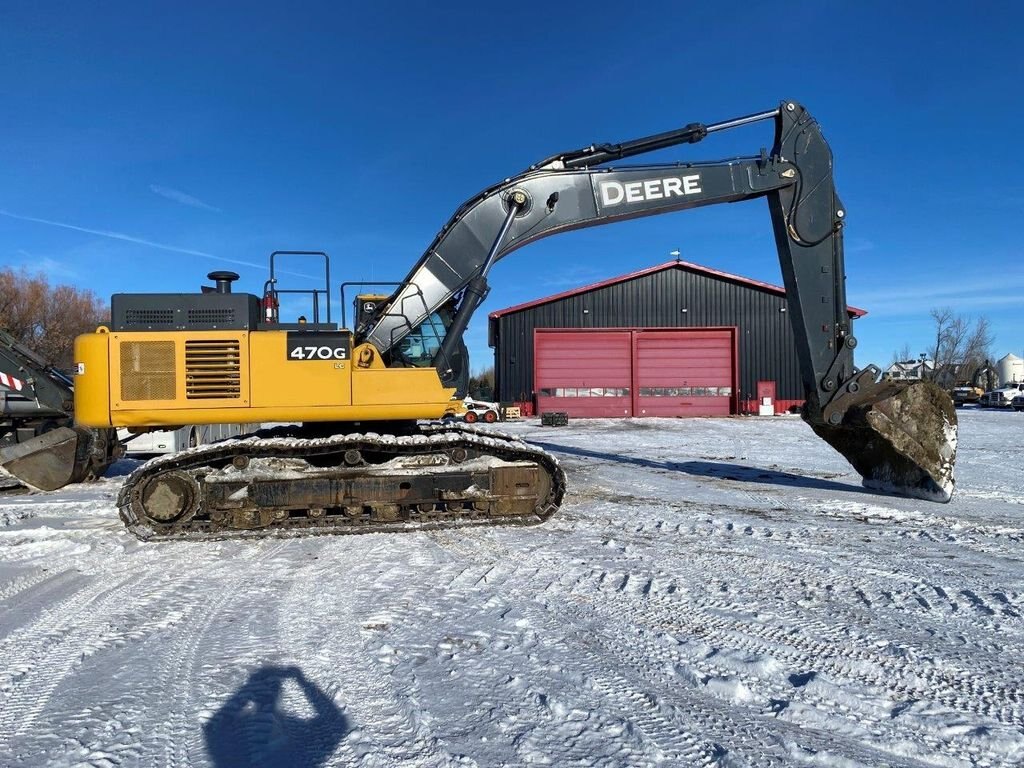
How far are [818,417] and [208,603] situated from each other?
717 cm

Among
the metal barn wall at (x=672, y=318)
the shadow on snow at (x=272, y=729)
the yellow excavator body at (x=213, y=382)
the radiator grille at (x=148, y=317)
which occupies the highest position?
the metal barn wall at (x=672, y=318)

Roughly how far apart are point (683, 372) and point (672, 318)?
252cm

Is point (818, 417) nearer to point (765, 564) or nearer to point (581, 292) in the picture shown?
point (765, 564)

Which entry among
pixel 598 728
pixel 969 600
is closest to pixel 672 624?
pixel 598 728

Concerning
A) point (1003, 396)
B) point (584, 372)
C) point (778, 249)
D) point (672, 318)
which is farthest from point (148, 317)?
point (1003, 396)

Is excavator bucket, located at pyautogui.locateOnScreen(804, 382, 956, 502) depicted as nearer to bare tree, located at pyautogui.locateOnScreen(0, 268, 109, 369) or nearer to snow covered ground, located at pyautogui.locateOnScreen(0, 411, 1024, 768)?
snow covered ground, located at pyautogui.locateOnScreen(0, 411, 1024, 768)

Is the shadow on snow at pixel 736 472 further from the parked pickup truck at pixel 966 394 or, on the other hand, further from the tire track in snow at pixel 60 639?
the parked pickup truck at pixel 966 394

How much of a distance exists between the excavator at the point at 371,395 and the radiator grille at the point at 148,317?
0.01 meters

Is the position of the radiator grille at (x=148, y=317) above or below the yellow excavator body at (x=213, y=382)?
above

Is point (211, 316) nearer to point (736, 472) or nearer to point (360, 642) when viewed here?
point (360, 642)

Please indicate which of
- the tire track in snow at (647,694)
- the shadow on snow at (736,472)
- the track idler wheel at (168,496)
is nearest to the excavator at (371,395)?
the track idler wheel at (168,496)

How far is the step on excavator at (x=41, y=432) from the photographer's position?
8.33 meters

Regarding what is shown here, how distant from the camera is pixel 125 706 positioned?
2848 mm

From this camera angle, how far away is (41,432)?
9266 mm
